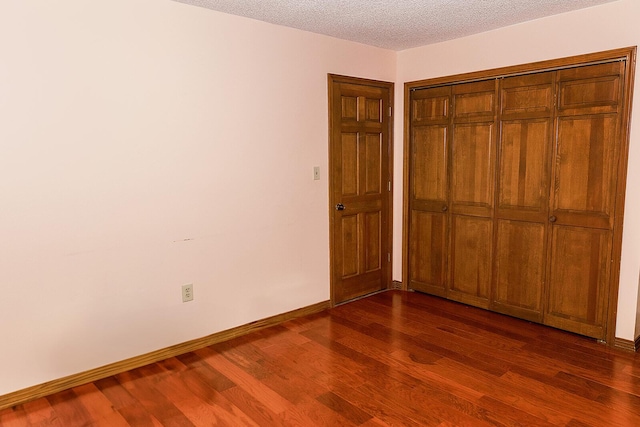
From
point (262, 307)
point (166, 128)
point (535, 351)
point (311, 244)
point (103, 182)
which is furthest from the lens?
point (311, 244)

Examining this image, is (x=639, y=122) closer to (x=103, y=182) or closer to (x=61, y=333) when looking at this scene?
(x=103, y=182)

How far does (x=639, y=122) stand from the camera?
301cm

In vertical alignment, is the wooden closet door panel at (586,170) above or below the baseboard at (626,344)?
above

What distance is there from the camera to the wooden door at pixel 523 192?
138 inches

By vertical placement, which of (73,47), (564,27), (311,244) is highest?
(564,27)

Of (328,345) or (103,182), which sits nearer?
(103,182)

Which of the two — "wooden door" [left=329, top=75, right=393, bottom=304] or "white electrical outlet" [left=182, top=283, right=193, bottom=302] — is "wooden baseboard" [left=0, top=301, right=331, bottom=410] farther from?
"wooden door" [left=329, top=75, right=393, bottom=304]

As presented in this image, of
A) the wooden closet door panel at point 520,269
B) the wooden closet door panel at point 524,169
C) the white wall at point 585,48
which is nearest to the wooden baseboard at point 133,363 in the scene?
the wooden closet door panel at point 520,269

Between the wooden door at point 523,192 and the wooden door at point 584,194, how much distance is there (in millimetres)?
85

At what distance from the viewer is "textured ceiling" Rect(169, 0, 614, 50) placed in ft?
9.80

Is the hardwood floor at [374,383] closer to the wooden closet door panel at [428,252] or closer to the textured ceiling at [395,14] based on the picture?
the wooden closet door panel at [428,252]

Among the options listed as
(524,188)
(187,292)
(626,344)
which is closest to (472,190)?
(524,188)

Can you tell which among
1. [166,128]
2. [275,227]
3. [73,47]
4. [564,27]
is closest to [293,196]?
[275,227]

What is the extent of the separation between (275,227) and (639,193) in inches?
101
